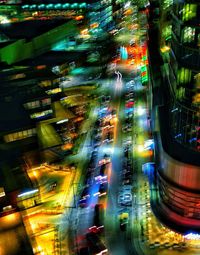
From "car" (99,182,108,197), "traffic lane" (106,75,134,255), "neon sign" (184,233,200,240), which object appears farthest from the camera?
"car" (99,182,108,197)

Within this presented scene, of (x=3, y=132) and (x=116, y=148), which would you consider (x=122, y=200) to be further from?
(x=3, y=132)

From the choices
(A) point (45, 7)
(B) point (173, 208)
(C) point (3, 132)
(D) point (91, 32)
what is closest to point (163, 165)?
(B) point (173, 208)

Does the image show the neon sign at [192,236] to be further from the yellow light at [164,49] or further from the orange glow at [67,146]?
the yellow light at [164,49]

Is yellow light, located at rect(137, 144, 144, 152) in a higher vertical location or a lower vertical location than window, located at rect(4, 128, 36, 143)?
lower

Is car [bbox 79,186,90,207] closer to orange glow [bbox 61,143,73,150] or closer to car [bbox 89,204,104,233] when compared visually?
car [bbox 89,204,104,233]

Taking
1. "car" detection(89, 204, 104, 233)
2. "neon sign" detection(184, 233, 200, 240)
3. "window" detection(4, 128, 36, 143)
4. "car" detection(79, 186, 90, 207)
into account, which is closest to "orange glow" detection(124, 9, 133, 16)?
"window" detection(4, 128, 36, 143)

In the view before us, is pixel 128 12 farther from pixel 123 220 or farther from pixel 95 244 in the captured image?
pixel 95 244

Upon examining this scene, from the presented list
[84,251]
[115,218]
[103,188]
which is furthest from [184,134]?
[84,251]

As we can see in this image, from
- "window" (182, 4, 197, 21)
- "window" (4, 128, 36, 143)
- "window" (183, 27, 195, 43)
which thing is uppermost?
"window" (182, 4, 197, 21)
